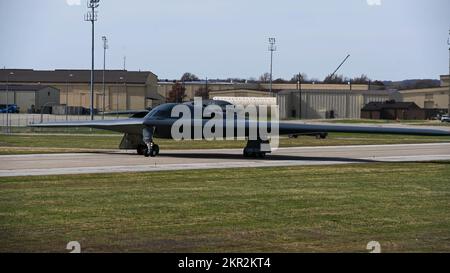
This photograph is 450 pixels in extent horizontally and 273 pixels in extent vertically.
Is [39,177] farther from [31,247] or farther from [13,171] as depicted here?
[31,247]

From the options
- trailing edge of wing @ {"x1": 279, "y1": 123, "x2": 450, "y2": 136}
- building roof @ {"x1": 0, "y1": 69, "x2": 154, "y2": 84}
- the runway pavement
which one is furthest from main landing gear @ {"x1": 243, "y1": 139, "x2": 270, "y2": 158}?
building roof @ {"x1": 0, "y1": 69, "x2": 154, "y2": 84}

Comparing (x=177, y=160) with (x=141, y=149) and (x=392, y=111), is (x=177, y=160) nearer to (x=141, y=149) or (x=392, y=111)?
(x=141, y=149)

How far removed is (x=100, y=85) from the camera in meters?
114

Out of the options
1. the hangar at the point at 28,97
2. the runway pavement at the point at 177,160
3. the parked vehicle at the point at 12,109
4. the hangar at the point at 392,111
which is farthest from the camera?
the hangar at the point at 392,111

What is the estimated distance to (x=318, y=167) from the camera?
75.9ft

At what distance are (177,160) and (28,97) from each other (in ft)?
286

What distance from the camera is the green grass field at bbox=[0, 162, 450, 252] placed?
33.2 feet

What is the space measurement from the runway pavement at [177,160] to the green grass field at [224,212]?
2.42 m

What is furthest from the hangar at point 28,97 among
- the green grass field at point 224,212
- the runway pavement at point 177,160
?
the green grass field at point 224,212

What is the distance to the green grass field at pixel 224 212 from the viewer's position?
1012 cm

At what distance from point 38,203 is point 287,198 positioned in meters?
5.05

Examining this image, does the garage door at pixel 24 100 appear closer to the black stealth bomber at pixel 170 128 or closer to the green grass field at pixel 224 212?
the black stealth bomber at pixel 170 128
